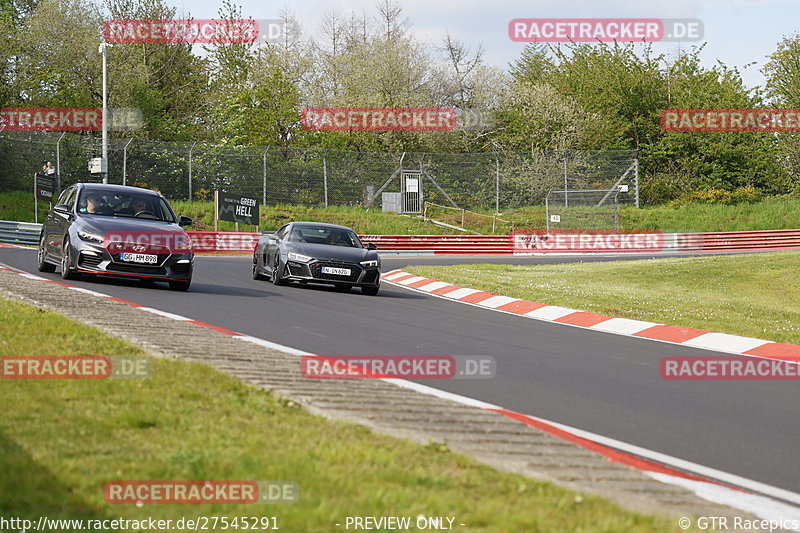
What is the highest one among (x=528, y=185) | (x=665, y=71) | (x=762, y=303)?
(x=665, y=71)

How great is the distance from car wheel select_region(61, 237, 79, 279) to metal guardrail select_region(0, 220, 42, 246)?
62.5ft

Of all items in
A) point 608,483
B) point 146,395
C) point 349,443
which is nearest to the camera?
point 608,483

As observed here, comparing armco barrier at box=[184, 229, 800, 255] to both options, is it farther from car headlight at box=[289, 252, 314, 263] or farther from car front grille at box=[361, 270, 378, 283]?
car front grille at box=[361, 270, 378, 283]

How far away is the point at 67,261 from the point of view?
15.6 metres

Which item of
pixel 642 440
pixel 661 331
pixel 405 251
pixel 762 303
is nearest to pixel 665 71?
pixel 405 251

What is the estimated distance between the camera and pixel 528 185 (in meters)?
47.5

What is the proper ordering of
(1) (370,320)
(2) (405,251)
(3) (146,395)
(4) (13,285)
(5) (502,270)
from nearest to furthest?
1. (3) (146,395)
2. (4) (13,285)
3. (1) (370,320)
4. (5) (502,270)
5. (2) (405,251)

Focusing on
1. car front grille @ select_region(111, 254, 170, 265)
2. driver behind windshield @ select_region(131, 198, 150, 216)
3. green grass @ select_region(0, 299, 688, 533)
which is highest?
driver behind windshield @ select_region(131, 198, 150, 216)

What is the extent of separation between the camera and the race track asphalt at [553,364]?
21.9 feet

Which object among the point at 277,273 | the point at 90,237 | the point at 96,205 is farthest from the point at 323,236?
the point at 90,237

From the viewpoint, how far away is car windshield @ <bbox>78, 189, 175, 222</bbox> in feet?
53.8

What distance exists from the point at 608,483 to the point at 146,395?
303 centimetres

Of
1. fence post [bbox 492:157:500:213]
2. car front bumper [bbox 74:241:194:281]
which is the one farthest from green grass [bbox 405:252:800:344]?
fence post [bbox 492:157:500:213]

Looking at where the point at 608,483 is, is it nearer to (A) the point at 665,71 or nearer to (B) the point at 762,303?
(B) the point at 762,303
